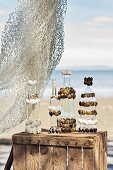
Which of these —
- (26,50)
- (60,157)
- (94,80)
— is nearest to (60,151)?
(60,157)

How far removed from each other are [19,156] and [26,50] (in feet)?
3.62

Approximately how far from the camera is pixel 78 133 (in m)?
3.31

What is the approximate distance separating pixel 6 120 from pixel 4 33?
652 mm

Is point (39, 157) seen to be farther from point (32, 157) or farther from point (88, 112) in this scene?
point (88, 112)

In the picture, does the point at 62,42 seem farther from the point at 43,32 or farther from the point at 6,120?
the point at 6,120

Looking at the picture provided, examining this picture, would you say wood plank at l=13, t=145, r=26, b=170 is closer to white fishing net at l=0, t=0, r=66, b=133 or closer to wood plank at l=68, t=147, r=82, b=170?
wood plank at l=68, t=147, r=82, b=170

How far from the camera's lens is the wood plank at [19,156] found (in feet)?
11.0

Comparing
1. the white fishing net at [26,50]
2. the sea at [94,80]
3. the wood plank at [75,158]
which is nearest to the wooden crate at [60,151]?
the wood plank at [75,158]

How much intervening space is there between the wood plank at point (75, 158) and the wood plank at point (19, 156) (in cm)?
29

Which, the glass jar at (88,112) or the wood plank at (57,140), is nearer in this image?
the wood plank at (57,140)

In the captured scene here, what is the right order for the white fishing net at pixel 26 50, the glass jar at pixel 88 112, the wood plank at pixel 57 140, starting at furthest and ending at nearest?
the white fishing net at pixel 26 50
the glass jar at pixel 88 112
the wood plank at pixel 57 140

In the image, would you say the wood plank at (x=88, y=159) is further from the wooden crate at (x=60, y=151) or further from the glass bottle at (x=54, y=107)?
the glass bottle at (x=54, y=107)

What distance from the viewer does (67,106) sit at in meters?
3.35

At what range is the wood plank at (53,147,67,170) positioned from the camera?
3270 mm
